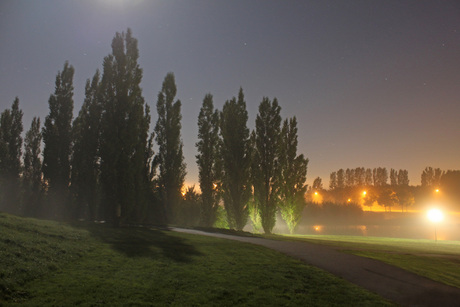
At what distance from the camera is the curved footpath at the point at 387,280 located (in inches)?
346

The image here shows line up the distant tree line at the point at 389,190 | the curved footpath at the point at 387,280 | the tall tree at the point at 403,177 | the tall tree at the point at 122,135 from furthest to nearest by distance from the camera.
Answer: the tall tree at the point at 403,177 < the distant tree line at the point at 389,190 < the tall tree at the point at 122,135 < the curved footpath at the point at 387,280

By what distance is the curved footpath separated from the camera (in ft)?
28.9

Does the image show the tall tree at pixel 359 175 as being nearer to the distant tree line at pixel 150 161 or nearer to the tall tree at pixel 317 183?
the tall tree at pixel 317 183

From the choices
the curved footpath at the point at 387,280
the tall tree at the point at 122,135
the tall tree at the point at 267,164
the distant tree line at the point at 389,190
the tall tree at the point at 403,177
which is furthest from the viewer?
the tall tree at the point at 403,177

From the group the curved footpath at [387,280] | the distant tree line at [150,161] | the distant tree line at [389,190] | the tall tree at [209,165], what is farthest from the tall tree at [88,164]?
the distant tree line at [389,190]

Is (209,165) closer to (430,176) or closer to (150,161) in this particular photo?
(150,161)

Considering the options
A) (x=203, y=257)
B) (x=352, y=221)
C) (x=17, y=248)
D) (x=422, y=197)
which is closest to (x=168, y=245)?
(x=203, y=257)

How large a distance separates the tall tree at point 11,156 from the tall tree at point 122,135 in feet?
71.9

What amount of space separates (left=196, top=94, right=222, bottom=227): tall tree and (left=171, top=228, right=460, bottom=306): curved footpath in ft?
74.7

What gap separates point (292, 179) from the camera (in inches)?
1475

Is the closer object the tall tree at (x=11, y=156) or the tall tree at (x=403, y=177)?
the tall tree at (x=11, y=156)

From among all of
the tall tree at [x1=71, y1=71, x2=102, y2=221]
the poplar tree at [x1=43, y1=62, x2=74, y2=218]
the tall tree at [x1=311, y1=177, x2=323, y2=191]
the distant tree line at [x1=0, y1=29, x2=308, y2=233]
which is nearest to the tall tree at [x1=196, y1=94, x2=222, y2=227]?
the distant tree line at [x1=0, y1=29, x2=308, y2=233]

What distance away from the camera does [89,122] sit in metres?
34.8

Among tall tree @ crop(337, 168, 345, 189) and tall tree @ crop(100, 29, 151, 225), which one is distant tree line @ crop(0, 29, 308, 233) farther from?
tall tree @ crop(337, 168, 345, 189)
